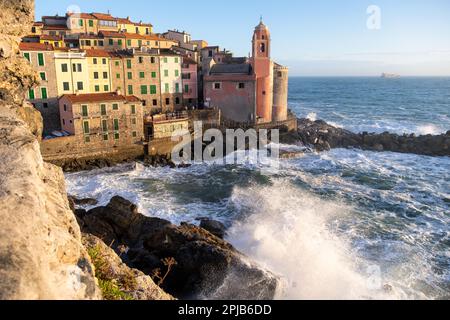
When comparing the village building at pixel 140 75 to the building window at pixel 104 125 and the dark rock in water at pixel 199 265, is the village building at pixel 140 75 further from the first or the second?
the dark rock in water at pixel 199 265

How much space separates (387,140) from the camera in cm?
4594

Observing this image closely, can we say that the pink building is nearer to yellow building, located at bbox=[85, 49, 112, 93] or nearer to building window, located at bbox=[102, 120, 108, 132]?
yellow building, located at bbox=[85, 49, 112, 93]

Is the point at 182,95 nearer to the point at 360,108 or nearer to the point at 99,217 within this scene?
the point at 99,217

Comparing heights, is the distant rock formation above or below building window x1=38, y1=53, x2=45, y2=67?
below

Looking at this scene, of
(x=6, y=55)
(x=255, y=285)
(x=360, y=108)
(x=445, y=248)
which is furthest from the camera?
(x=360, y=108)

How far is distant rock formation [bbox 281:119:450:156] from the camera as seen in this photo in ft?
143

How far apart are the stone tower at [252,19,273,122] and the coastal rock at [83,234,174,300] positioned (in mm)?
39988

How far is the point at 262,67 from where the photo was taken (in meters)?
46.1

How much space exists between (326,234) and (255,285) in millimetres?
7638

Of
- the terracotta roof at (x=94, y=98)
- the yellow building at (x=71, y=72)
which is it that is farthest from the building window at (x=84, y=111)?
the yellow building at (x=71, y=72)

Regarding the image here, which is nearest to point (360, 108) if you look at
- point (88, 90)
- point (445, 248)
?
point (88, 90)

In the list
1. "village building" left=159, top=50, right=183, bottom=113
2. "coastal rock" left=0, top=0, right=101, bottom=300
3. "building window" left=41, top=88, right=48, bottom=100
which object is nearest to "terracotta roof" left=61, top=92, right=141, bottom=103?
"building window" left=41, top=88, right=48, bottom=100

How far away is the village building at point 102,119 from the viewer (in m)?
35.6

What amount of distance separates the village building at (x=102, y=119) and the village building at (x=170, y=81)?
7829 mm
